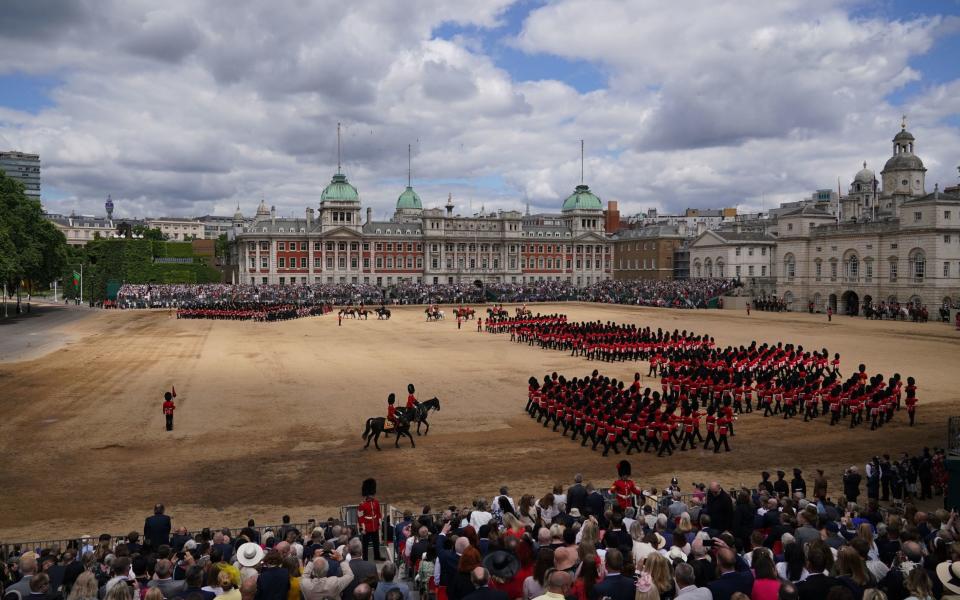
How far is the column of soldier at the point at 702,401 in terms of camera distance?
693 inches

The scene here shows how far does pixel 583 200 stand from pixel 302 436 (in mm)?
103568

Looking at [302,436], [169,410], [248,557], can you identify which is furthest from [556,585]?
[169,410]

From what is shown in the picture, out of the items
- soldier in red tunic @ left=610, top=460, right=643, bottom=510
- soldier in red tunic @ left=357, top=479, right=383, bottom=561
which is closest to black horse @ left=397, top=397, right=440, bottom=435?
soldier in red tunic @ left=357, top=479, right=383, bottom=561

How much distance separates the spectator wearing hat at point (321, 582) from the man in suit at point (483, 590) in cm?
178

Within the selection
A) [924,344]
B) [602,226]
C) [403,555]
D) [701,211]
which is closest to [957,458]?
[403,555]

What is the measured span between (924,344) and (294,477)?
38.6 metres

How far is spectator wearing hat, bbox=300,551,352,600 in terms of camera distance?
701 cm

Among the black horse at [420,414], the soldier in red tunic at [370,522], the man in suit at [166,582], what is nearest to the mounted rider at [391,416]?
the black horse at [420,414]

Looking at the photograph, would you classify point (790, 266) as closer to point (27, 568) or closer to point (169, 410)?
point (169, 410)

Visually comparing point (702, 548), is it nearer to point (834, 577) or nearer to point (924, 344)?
point (834, 577)

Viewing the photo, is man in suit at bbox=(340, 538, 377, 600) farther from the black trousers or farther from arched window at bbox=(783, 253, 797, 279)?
arched window at bbox=(783, 253, 797, 279)

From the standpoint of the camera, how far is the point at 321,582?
7066 millimetres

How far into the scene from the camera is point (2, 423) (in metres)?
20.4

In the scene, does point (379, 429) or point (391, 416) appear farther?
point (391, 416)
